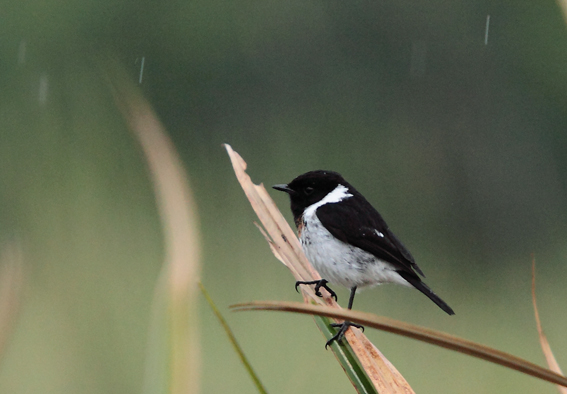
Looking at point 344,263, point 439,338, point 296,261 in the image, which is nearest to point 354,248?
point 344,263

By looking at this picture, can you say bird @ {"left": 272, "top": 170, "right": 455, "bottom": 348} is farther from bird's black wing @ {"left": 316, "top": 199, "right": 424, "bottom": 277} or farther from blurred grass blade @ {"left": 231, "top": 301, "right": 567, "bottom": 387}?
blurred grass blade @ {"left": 231, "top": 301, "right": 567, "bottom": 387}

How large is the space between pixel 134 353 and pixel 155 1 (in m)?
6.06

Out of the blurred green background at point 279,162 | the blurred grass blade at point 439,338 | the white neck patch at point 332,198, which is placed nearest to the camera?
the blurred grass blade at point 439,338

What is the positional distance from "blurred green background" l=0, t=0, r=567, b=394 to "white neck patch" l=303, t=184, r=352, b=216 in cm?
168

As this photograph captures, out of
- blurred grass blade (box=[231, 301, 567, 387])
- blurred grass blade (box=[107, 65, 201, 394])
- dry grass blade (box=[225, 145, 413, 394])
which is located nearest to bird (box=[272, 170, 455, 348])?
dry grass blade (box=[225, 145, 413, 394])

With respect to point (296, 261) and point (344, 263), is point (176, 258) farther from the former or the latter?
point (344, 263)

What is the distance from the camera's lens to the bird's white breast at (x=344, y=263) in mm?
2211

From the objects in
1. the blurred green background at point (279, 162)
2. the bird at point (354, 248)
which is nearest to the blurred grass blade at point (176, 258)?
the bird at point (354, 248)

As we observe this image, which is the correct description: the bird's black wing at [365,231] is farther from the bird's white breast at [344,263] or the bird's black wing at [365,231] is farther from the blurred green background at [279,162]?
the blurred green background at [279,162]

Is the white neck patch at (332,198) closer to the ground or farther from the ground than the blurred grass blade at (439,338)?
closer to the ground

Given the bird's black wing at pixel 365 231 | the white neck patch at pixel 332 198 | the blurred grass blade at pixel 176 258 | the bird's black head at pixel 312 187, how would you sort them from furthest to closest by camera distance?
the bird's black head at pixel 312 187
the white neck patch at pixel 332 198
the bird's black wing at pixel 365 231
the blurred grass blade at pixel 176 258

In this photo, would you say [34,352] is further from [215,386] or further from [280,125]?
[280,125]

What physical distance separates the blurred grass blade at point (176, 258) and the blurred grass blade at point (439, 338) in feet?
0.92

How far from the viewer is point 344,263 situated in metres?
2.23
